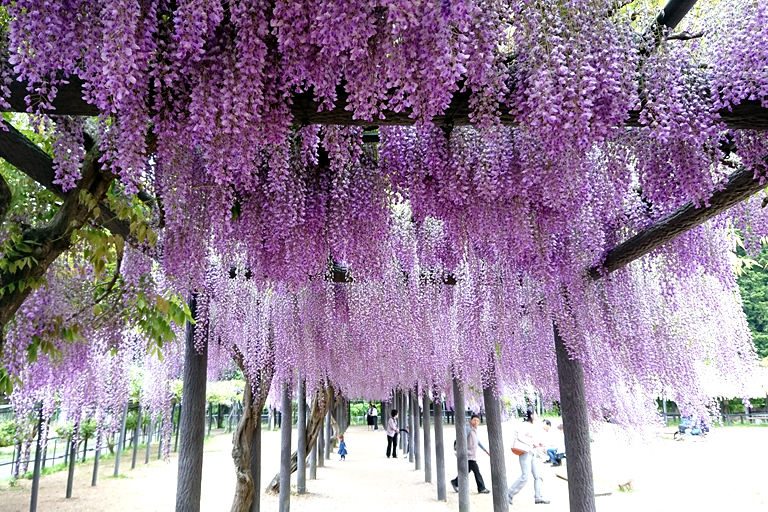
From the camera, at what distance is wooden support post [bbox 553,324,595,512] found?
3875 mm

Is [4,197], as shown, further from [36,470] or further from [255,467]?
[36,470]

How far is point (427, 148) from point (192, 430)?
9.98 feet

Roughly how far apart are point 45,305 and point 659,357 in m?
4.91

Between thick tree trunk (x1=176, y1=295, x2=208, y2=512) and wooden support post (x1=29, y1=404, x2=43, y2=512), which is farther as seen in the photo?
wooden support post (x1=29, y1=404, x2=43, y2=512)

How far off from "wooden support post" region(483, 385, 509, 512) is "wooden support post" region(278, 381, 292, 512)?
299 cm

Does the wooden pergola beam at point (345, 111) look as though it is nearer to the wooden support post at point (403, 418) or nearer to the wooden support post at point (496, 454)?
the wooden support post at point (496, 454)

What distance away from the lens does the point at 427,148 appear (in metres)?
2.76

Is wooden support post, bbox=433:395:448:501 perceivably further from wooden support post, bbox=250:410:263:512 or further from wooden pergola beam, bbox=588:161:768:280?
wooden pergola beam, bbox=588:161:768:280

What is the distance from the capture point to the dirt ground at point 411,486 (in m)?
9.10

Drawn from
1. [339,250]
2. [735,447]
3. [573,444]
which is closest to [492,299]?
[573,444]

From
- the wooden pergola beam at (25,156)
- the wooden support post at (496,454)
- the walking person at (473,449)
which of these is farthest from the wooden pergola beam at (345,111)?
the walking person at (473,449)

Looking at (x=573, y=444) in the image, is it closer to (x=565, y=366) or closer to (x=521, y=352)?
(x=565, y=366)

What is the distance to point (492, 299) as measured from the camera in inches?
194

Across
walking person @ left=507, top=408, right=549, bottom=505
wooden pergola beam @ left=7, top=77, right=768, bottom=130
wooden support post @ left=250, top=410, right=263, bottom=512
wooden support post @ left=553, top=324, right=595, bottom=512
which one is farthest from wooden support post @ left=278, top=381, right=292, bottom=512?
wooden pergola beam @ left=7, top=77, right=768, bottom=130
